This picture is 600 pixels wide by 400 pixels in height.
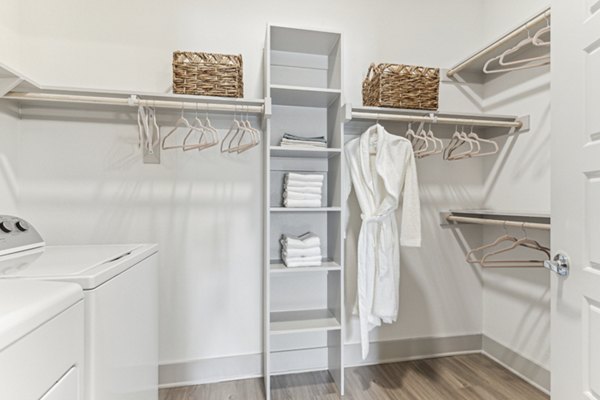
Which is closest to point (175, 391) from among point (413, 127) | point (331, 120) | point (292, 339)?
point (292, 339)

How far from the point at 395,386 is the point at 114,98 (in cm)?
236

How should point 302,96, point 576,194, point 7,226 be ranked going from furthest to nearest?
point 302,96 < point 7,226 < point 576,194

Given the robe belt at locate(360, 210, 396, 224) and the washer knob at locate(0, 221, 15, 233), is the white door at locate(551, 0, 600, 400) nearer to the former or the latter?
the robe belt at locate(360, 210, 396, 224)

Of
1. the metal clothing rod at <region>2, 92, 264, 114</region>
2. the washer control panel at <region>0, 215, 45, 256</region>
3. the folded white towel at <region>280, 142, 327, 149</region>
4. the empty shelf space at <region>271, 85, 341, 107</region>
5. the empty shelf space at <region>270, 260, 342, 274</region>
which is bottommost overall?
the empty shelf space at <region>270, 260, 342, 274</region>

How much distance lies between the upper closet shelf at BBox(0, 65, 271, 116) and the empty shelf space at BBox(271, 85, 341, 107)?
0.16 metres

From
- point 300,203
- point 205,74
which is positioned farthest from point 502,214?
point 205,74

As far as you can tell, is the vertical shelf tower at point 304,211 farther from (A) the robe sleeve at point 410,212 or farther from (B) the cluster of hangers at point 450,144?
(B) the cluster of hangers at point 450,144

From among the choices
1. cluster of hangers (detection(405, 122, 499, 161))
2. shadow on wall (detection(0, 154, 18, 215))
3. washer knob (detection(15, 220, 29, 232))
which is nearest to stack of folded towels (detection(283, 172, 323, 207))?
cluster of hangers (detection(405, 122, 499, 161))

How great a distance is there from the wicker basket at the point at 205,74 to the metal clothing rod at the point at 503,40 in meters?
1.54

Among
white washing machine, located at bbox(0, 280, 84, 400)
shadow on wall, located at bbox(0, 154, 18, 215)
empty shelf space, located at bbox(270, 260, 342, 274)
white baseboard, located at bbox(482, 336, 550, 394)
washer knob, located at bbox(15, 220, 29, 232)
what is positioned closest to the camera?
white washing machine, located at bbox(0, 280, 84, 400)

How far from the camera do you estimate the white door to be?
3.51 ft

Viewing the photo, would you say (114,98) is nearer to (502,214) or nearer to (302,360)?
(302,360)

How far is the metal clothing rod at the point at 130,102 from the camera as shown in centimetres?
164

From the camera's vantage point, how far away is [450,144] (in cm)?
222
